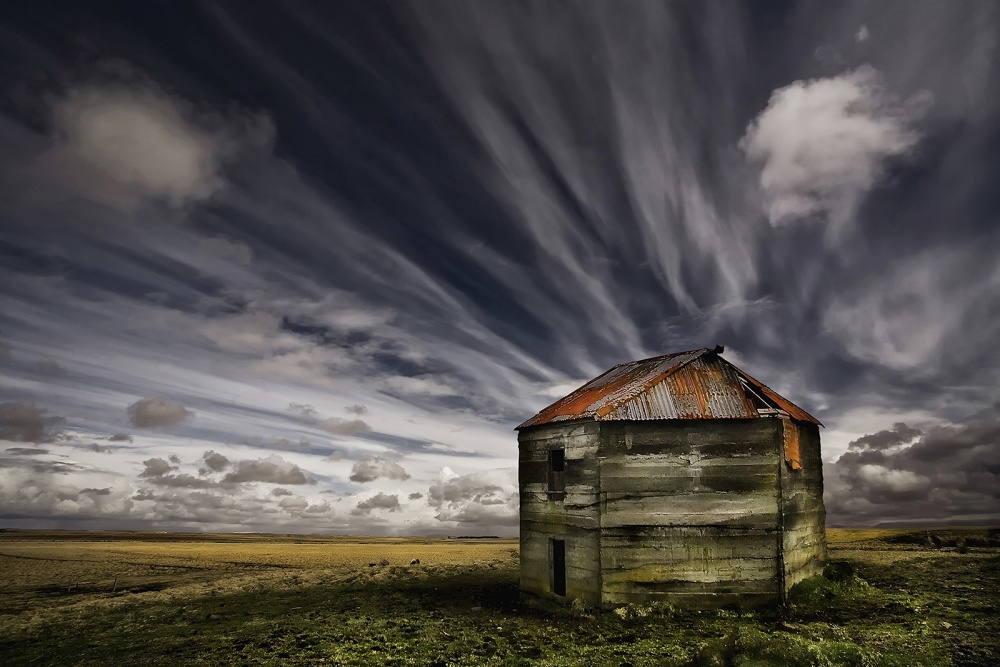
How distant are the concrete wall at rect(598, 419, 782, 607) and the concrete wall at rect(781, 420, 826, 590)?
1.05 metres

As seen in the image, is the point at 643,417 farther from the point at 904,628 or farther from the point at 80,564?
the point at 80,564

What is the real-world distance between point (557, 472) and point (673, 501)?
4384mm

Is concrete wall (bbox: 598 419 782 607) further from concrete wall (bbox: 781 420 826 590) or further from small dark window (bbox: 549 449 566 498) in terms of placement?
small dark window (bbox: 549 449 566 498)

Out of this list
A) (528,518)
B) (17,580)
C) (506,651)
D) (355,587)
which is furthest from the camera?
(17,580)

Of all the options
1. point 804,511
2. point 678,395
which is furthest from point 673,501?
point 804,511

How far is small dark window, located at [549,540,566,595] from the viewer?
20328mm

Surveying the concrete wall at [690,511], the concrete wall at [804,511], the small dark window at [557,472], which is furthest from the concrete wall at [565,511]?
the concrete wall at [804,511]

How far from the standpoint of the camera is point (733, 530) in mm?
18656

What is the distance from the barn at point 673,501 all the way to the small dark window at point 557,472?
4cm

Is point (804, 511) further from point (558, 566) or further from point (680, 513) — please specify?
point (558, 566)

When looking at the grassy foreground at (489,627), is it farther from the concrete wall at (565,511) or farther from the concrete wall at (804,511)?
the concrete wall at (565,511)

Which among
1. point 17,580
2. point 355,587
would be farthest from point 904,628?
point 17,580

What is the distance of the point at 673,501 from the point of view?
62.1 ft

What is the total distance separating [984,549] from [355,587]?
44613mm
